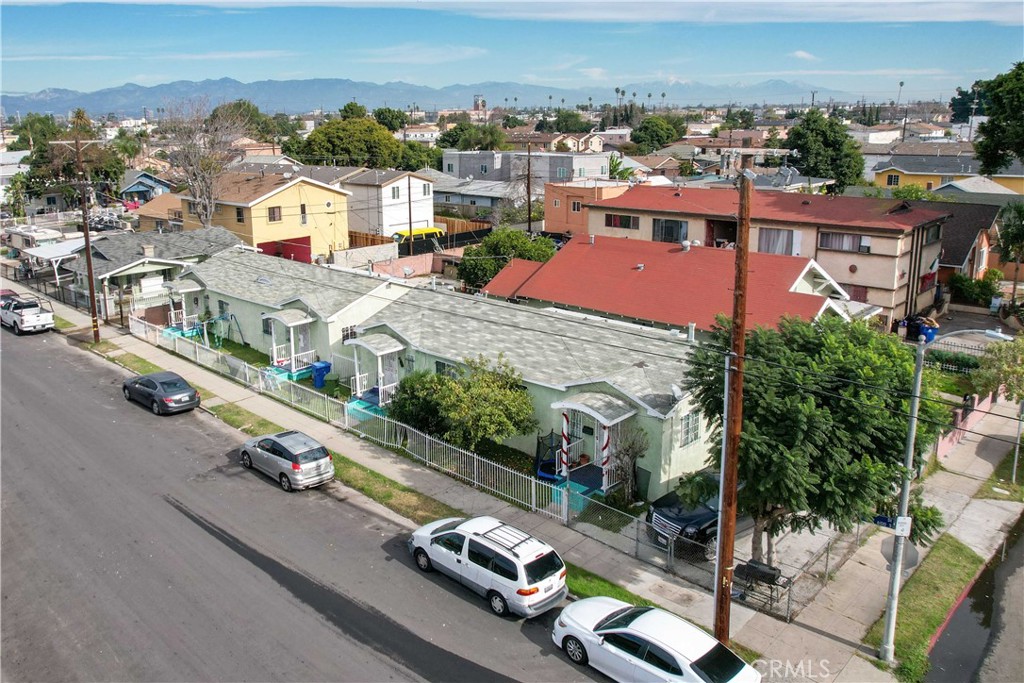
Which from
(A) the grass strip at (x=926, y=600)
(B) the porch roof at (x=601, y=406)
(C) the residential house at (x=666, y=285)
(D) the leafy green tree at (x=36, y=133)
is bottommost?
(A) the grass strip at (x=926, y=600)

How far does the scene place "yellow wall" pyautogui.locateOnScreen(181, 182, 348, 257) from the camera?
175 ft

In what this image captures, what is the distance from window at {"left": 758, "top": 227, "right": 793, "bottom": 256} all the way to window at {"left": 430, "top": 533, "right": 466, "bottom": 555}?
31.4 metres

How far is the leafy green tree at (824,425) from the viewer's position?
15359 mm

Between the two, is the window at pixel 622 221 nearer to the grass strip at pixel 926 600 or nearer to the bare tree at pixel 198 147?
the bare tree at pixel 198 147

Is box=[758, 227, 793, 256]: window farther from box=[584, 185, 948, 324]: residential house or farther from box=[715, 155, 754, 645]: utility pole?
box=[715, 155, 754, 645]: utility pole

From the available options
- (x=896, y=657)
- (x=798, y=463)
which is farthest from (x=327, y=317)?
(x=896, y=657)

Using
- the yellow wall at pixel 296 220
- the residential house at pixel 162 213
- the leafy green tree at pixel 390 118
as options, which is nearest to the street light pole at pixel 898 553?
the yellow wall at pixel 296 220

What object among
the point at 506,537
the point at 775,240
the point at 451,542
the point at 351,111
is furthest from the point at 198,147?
the point at 351,111

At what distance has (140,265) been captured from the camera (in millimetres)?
40625

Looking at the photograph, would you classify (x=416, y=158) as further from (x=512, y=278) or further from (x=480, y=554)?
(x=480, y=554)

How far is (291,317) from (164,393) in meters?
5.85

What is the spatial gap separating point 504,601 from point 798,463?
21.8 feet

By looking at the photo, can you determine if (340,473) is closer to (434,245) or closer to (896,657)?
(896,657)

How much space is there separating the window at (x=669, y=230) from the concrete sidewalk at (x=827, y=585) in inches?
872
